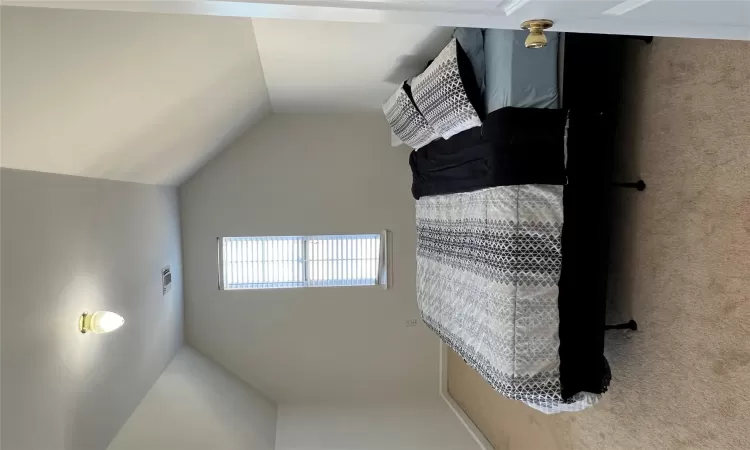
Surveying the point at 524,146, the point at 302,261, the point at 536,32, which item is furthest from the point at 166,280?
the point at 536,32

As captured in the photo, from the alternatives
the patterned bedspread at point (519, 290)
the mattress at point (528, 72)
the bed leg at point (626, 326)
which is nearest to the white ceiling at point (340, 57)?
the mattress at point (528, 72)

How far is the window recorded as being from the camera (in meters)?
4.75

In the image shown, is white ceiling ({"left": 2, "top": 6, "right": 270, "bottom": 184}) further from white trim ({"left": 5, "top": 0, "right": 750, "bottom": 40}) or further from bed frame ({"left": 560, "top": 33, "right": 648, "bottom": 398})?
bed frame ({"left": 560, "top": 33, "right": 648, "bottom": 398})

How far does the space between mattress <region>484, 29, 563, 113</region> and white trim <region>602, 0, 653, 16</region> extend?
1216 mm

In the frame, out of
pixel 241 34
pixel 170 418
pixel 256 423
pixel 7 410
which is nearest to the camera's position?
pixel 7 410

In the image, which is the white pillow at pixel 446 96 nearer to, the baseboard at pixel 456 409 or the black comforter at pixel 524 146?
the black comforter at pixel 524 146

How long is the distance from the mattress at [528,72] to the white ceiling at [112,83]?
42.4 inches

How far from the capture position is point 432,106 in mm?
2752

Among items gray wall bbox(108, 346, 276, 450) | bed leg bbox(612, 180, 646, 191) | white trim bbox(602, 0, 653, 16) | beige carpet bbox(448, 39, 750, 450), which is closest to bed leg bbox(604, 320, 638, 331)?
beige carpet bbox(448, 39, 750, 450)

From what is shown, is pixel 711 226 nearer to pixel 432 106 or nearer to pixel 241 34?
pixel 432 106

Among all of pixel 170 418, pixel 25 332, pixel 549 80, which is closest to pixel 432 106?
pixel 549 80

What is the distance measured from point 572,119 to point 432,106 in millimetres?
786

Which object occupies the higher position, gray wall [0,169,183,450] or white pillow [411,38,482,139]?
white pillow [411,38,482,139]

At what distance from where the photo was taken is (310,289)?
475cm
